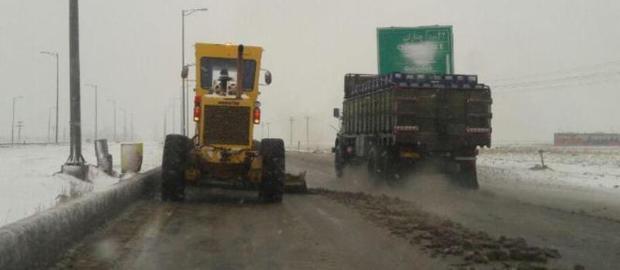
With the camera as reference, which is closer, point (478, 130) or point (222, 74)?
point (222, 74)

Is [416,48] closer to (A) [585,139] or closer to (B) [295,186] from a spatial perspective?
(B) [295,186]

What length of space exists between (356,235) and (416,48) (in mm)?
19945

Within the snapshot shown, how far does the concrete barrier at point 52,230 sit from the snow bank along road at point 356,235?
208 mm

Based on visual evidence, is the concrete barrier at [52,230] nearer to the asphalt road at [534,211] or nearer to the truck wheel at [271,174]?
the truck wheel at [271,174]

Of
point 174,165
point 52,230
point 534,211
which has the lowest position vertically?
point 534,211

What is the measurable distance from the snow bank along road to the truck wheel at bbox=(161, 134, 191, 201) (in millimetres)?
402

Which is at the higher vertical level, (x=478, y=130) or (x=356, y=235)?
(x=478, y=130)

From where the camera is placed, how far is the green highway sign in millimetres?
29141

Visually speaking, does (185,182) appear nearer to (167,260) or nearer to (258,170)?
(258,170)

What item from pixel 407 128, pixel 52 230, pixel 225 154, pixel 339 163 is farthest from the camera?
pixel 339 163

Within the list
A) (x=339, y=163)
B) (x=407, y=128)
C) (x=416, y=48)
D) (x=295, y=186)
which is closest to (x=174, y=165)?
(x=295, y=186)

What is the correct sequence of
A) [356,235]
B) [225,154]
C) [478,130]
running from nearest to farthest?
[356,235] → [225,154] → [478,130]

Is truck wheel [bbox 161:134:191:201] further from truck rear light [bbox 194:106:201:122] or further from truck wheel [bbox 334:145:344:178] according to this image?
truck wheel [bbox 334:145:344:178]

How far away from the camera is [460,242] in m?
9.22
